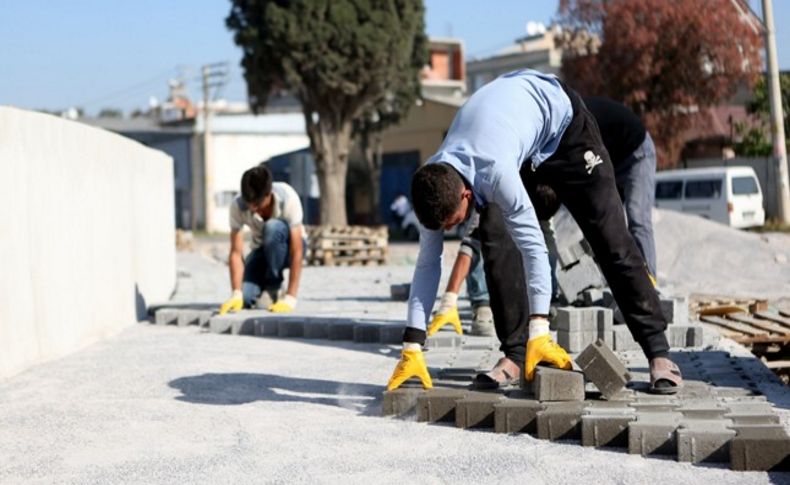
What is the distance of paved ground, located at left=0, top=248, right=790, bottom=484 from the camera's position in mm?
4324

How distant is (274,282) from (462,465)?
642 cm

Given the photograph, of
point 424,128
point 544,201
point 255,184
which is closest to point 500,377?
point 544,201

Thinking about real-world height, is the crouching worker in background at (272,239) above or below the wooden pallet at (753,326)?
above

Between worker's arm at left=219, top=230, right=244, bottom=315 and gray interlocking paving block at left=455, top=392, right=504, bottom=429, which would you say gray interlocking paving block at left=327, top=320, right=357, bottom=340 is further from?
gray interlocking paving block at left=455, top=392, right=504, bottom=429

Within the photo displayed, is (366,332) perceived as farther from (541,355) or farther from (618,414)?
(618,414)

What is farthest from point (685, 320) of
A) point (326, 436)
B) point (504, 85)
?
point (326, 436)

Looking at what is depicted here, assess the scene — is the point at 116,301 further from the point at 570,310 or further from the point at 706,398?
the point at 706,398

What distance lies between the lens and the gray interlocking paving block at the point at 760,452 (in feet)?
13.6

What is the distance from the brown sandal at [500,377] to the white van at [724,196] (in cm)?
2192

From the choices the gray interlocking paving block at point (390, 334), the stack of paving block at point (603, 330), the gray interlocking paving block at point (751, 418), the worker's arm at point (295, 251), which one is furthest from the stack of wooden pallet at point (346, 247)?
the gray interlocking paving block at point (751, 418)

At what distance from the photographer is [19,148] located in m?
7.66

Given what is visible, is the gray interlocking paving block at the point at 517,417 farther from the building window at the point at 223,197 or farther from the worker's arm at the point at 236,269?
the building window at the point at 223,197

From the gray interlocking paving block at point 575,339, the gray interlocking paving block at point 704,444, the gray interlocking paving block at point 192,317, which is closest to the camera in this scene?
the gray interlocking paving block at point 704,444

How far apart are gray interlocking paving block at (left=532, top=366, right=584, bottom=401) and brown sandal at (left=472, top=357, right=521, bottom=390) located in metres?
0.57
